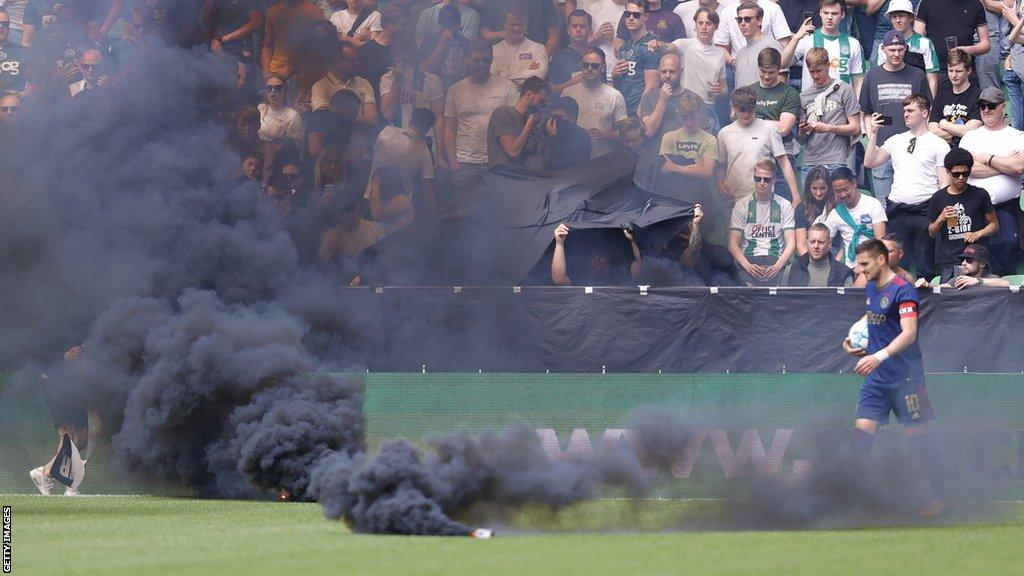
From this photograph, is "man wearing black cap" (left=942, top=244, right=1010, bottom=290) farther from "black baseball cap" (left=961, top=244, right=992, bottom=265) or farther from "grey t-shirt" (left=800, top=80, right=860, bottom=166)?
"grey t-shirt" (left=800, top=80, right=860, bottom=166)

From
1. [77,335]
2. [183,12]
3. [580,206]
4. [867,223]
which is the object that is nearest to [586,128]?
[580,206]

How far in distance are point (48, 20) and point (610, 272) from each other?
832 centimetres

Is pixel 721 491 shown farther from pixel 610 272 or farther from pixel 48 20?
pixel 48 20

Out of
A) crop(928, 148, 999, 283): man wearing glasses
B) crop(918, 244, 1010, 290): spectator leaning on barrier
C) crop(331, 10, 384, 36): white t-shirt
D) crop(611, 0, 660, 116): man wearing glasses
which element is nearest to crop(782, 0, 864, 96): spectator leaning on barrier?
crop(611, 0, 660, 116): man wearing glasses

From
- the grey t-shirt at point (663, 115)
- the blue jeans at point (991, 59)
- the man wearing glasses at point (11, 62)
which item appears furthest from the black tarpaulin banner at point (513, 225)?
the man wearing glasses at point (11, 62)

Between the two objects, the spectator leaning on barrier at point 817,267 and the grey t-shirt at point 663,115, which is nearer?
the spectator leaning on barrier at point 817,267

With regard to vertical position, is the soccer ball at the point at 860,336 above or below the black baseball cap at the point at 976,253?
below

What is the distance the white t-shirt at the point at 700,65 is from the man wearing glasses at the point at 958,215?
3523 mm

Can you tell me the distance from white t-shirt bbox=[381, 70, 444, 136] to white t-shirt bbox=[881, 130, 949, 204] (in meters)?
5.90

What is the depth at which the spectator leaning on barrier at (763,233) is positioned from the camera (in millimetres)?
17219

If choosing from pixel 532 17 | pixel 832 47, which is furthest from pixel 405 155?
pixel 832 47

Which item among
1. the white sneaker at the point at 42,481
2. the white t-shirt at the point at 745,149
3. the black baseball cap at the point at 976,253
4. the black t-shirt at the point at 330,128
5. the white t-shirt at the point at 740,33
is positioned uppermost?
the white t-shirt at the point at 740,33

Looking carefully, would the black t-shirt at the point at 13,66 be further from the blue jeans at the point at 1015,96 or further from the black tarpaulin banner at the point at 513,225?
the blue jeans at the point at 1015,96

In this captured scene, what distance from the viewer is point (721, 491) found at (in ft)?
46.6
